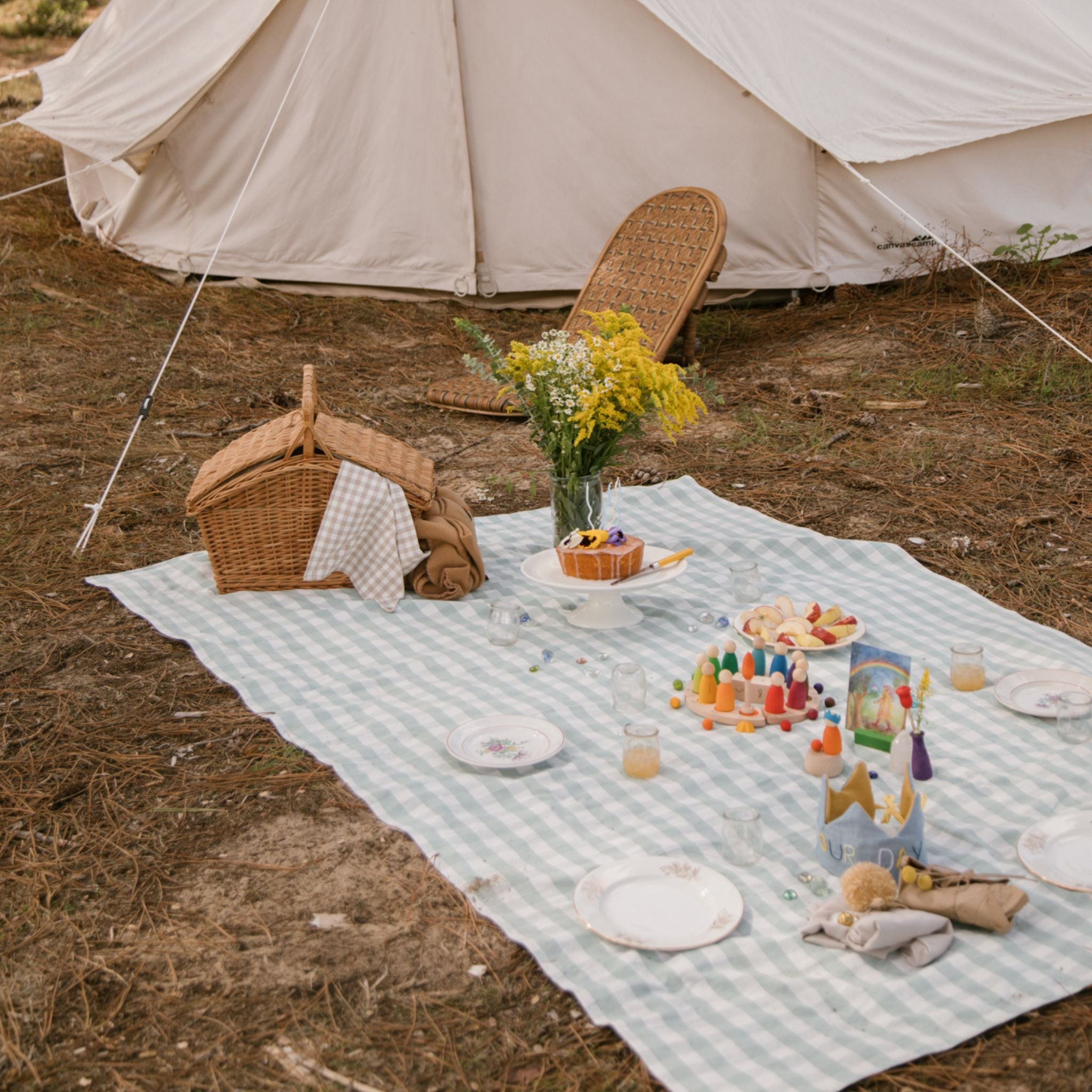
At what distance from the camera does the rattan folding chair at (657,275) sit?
5.71 metres

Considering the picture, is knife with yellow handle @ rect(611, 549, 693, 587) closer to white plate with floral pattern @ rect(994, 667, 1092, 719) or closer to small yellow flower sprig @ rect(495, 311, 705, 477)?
small yellow flower sprig @ rect(495, 311, 705, 477)

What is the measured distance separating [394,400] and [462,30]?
2.04m

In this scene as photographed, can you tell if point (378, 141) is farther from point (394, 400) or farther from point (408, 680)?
point (408, 680)

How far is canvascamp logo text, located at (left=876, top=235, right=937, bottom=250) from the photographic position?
662cm

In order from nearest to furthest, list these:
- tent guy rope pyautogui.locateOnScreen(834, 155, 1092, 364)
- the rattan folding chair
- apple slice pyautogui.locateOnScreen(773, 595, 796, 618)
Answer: apple slice pyautogui.locateOnScreen(773, 595, 796, 618) → tent guy rope pyautogui.locateOnScreen(834, 155, 1092, 364) → the rattan folding chair

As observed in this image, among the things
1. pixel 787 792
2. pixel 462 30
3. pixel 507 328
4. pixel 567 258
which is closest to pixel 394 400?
pixel 507 328

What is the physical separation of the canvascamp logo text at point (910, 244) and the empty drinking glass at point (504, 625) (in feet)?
12.9

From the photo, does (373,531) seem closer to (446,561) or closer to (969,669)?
(446,561)

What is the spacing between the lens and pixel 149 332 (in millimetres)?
6770

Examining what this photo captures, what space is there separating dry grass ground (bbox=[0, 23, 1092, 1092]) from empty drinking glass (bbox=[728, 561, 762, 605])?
52cm

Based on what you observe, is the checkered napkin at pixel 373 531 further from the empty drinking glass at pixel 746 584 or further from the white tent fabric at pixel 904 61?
the white tent fabric at pixel 904 61

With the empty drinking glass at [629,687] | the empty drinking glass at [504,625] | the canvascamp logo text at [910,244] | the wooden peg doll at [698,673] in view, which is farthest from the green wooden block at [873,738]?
the canvascamp logo text at [910,244]

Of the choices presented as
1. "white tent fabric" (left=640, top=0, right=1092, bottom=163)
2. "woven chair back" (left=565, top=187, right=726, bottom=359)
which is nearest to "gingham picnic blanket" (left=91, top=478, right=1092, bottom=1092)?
"woven chair back" (left=565, top=187, right=726, bottom=359)

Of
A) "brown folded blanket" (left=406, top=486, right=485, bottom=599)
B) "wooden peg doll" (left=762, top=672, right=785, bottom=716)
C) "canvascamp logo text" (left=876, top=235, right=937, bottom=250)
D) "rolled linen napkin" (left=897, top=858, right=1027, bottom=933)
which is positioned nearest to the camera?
"rolled linen napkin" (left=897, top=858, right=1027, bottom=933)
